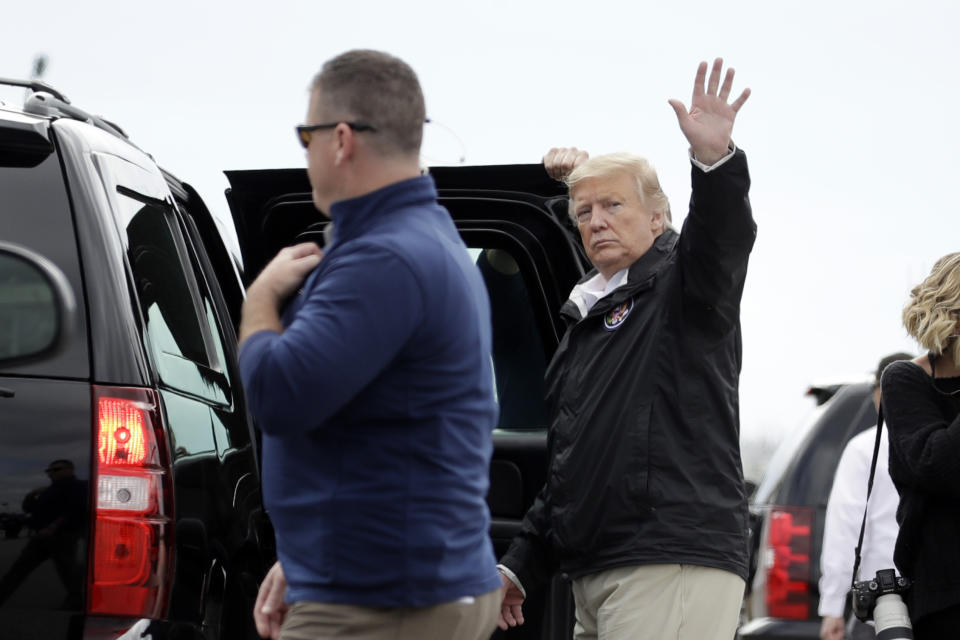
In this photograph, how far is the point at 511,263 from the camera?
4.38m

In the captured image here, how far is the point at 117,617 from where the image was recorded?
2.83 m

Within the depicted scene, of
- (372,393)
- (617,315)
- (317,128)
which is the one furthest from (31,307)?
(617,315)

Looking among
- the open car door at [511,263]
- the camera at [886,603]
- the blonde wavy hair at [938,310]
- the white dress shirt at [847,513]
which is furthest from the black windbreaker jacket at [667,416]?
the white dress shirt at [847,513]

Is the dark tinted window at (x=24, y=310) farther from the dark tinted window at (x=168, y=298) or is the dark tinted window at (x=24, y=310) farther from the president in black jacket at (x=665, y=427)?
the president in black jacket at (x=665, y=427)

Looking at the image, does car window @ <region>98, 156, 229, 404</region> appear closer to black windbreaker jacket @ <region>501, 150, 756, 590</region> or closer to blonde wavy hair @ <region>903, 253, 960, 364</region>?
black windbreaker jacket @ <region>501, 150, 756, 590</region>

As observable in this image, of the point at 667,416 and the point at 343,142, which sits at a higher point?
the point at 343,142

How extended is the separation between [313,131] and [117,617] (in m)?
1.04

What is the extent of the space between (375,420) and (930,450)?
4.98 feet

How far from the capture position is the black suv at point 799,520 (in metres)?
5.79

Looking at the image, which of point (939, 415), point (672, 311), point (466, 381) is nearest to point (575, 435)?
point (672, 311)

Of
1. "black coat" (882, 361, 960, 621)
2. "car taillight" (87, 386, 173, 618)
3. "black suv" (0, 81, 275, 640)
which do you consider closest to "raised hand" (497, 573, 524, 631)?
"black suv" (0, 81, 275, 640)

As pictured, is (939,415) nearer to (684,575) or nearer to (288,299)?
(684,575)

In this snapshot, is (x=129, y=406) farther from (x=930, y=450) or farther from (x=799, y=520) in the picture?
(x=799, y=520)

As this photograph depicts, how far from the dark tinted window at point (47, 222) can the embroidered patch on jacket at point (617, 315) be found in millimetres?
1274
